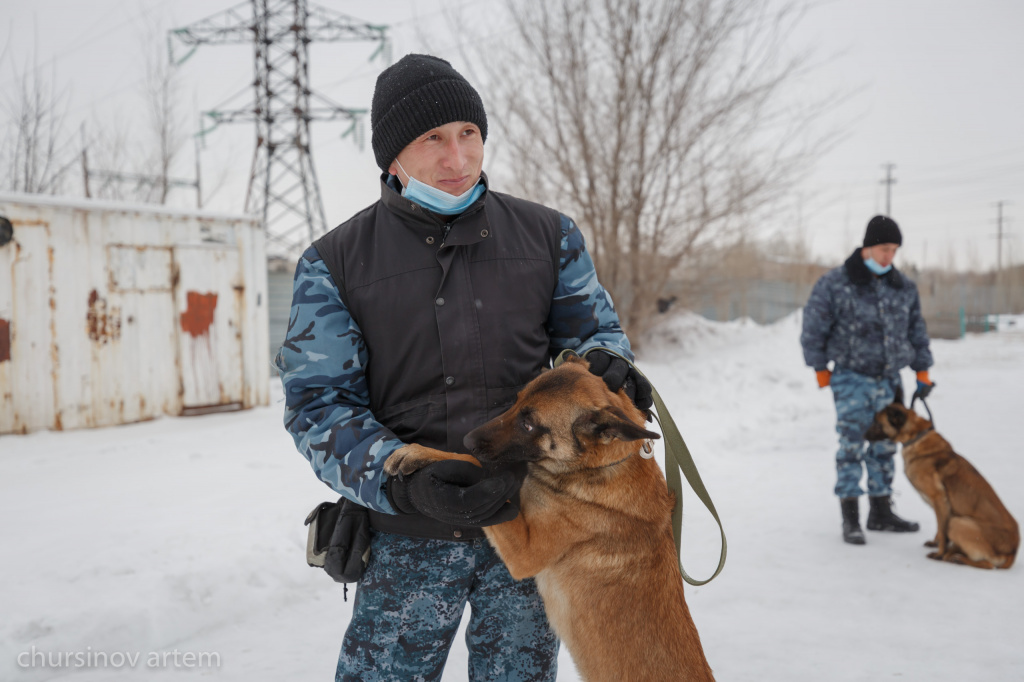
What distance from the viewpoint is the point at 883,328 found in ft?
17.8

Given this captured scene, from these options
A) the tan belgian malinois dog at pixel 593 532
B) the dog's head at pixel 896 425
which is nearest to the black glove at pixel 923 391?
the dog's head at pixel 896 425

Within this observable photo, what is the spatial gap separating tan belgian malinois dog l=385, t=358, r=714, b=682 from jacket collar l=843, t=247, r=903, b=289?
165 inches

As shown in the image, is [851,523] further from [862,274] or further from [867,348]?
[862,274]

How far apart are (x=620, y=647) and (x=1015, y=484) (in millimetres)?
6364

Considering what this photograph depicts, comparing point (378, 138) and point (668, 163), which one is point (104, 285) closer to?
point (378, 138)

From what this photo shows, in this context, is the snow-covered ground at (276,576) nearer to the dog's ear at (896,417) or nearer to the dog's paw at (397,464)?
the dog's ear at (896,417)

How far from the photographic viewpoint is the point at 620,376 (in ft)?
6.86

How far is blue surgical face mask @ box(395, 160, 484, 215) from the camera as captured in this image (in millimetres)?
1984

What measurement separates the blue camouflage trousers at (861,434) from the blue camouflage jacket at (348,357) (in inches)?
164

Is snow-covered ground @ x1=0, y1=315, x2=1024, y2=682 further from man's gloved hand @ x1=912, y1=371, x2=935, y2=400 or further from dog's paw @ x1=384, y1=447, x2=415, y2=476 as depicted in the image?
dog's paw @ x1=384, y1=447, x2=415, y2=476

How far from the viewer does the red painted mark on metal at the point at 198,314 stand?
8.25m

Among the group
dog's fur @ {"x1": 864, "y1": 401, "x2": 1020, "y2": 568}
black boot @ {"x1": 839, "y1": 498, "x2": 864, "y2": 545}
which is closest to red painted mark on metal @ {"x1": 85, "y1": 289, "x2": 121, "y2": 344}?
black boot @ {"x1": 839, "y1": 498, "x2": 864, "y2": 545}

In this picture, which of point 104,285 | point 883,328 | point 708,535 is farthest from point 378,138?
point 104,285

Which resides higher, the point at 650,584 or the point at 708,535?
the point at 650,584
